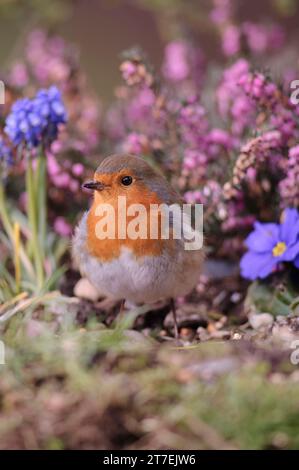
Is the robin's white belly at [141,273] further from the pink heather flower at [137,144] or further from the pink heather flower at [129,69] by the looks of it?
the pink heather flower at [129,69]

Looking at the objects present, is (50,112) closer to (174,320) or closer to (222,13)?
(174,320)

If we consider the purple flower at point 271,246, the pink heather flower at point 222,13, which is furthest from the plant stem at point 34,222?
the pink heather flower at point 222,13

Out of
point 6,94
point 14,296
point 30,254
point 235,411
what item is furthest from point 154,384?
point 6,94

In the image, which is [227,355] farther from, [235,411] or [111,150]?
[111,150]

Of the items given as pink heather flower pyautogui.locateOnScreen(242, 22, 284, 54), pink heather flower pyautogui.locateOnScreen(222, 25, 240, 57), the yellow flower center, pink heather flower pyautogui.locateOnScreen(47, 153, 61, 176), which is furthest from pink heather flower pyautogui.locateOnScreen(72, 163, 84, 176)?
pink heather flower pyautogui.locateOnScreen(242, 22, 284, 54)

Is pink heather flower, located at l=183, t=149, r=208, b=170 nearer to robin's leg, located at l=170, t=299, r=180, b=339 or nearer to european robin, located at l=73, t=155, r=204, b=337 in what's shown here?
european robin, located at l=73, t=155, r=204, b=337
